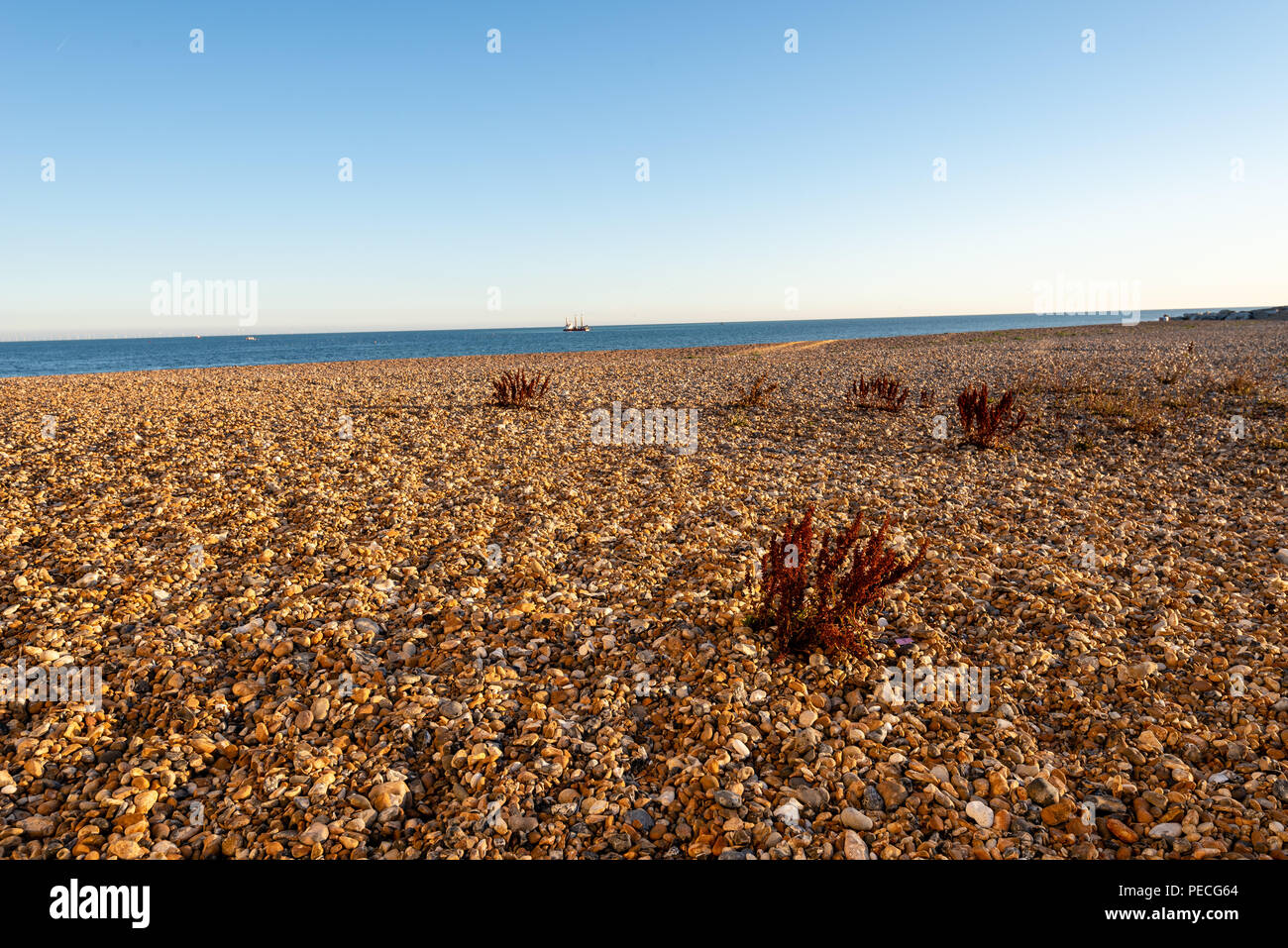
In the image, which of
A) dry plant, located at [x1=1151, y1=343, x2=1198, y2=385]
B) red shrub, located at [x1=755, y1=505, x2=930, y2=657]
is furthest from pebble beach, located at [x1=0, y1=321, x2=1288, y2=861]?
dry plant, located at [x1=1151, y1=343, x2=1198, y2=385]

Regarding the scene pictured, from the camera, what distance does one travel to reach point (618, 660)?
16.3 feet

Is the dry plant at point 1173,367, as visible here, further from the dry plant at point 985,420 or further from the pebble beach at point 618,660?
the dry plant at point 985,420

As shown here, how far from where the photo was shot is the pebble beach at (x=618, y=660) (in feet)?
11.1

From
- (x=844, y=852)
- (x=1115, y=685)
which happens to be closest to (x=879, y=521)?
(x=1115, y=685)

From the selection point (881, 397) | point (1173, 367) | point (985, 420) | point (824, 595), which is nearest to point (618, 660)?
point (824, 595)

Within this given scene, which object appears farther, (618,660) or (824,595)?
(824,595)

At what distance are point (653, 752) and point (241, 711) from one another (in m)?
2.93

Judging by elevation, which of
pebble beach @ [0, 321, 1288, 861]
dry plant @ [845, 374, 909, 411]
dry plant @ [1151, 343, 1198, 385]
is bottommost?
pebble beach @ [0, 321, 1288, 861]

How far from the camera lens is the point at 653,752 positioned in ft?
13.0

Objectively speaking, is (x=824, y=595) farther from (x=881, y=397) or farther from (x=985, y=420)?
(x=881, y=397)

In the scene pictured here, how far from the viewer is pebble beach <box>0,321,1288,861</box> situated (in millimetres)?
3396

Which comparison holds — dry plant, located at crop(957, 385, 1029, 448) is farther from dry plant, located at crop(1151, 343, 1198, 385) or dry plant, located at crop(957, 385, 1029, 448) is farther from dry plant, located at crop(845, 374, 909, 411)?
dry plant, located at crop(1151, 343, 1198, 385)

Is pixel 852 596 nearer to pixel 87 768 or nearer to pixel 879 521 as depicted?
pixel 879 521
